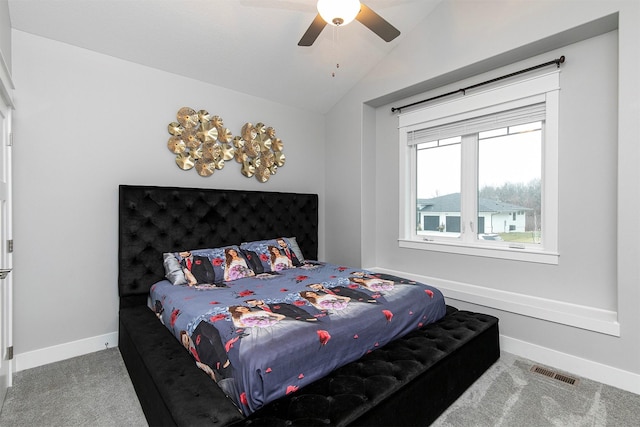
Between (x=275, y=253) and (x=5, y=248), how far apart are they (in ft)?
6.65

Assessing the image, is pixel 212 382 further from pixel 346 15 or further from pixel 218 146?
pixel 218 146

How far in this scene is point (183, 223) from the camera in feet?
9.93

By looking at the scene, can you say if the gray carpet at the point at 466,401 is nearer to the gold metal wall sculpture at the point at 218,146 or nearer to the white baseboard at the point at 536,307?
the white baseboard at the point at 536,307

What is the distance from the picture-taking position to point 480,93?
295 cm

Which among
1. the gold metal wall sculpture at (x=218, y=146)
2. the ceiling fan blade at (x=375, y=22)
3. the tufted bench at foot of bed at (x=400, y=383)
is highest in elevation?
the ceiling fan blade at (x=375, y=22)

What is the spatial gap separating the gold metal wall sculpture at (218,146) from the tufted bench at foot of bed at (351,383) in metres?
1.60

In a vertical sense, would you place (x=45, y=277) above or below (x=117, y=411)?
above

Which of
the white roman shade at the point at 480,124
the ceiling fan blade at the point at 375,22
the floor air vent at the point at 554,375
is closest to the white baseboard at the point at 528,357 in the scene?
the floor air vent at the point at 554,375

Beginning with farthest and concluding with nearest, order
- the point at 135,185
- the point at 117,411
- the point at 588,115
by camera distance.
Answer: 1. the point at 135,185
2. the point at 588,115
3. the point at 117,411

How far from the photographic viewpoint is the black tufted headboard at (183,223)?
271 centimetres

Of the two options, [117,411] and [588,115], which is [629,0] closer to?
[588,115]

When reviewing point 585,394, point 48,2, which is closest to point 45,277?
point 48,2

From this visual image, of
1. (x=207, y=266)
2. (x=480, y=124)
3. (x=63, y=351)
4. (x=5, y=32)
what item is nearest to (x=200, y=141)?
(x=207, y=266)

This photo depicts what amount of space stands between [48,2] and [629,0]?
399 centimetres
